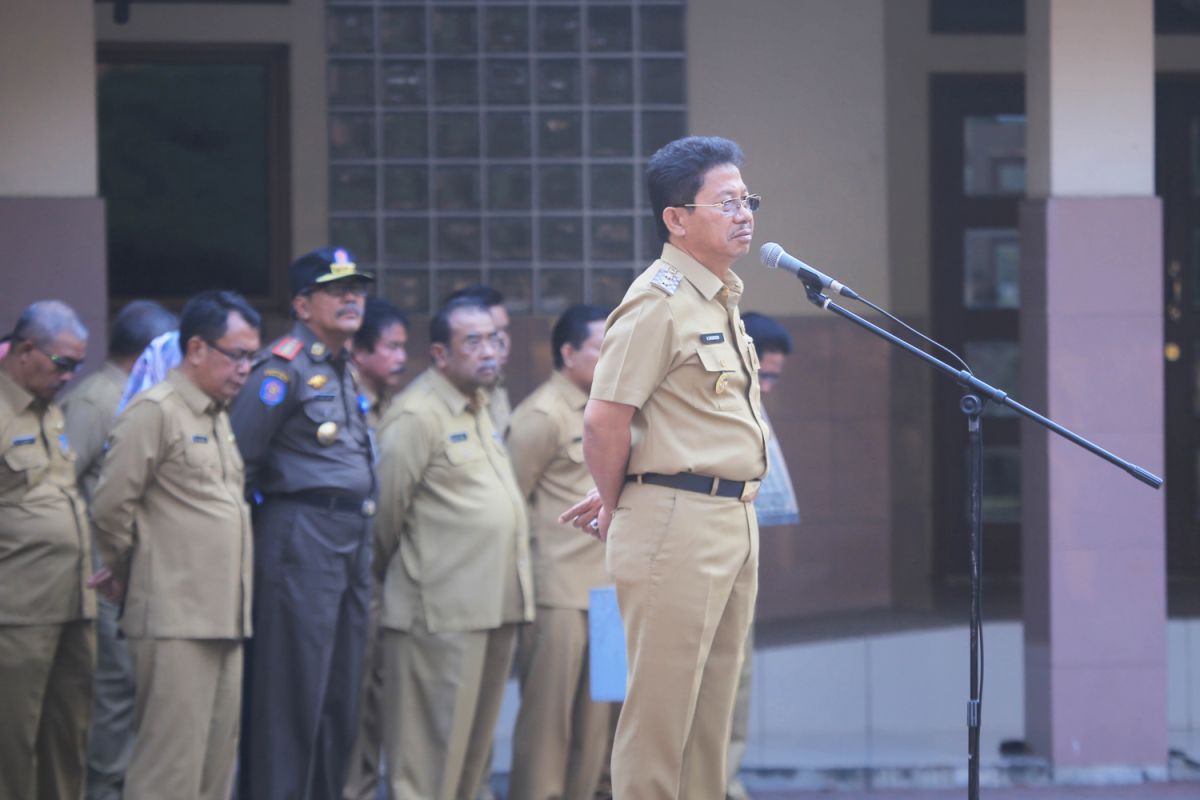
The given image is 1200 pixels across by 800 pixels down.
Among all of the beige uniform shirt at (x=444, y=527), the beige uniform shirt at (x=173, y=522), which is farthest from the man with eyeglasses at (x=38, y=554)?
the beige uniform shirt at (x=444, y=527)

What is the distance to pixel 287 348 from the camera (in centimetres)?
554

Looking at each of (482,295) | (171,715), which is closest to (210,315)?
(171,715)

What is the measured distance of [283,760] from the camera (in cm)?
551

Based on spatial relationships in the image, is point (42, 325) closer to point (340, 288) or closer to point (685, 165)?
point (340, 288)

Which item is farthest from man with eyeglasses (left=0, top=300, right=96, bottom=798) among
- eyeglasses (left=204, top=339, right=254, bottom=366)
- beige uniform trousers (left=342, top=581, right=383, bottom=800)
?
beige uniform trousers (left=342, top=581, right=383, bottom=800)

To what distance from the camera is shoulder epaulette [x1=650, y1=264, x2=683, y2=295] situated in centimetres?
413

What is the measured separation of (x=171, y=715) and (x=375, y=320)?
1812 mm

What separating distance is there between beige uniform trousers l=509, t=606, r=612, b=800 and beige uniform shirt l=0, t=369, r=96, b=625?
152 cm

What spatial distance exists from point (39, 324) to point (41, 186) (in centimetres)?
104

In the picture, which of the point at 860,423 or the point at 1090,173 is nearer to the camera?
the point at 1090,173

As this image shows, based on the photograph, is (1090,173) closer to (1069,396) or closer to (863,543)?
(1069,396)

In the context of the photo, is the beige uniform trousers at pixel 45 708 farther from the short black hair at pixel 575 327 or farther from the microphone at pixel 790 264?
the microphone at pixel 790 264

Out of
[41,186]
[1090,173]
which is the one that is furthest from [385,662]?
[1090,173]

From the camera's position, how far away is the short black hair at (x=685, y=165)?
415 cm
